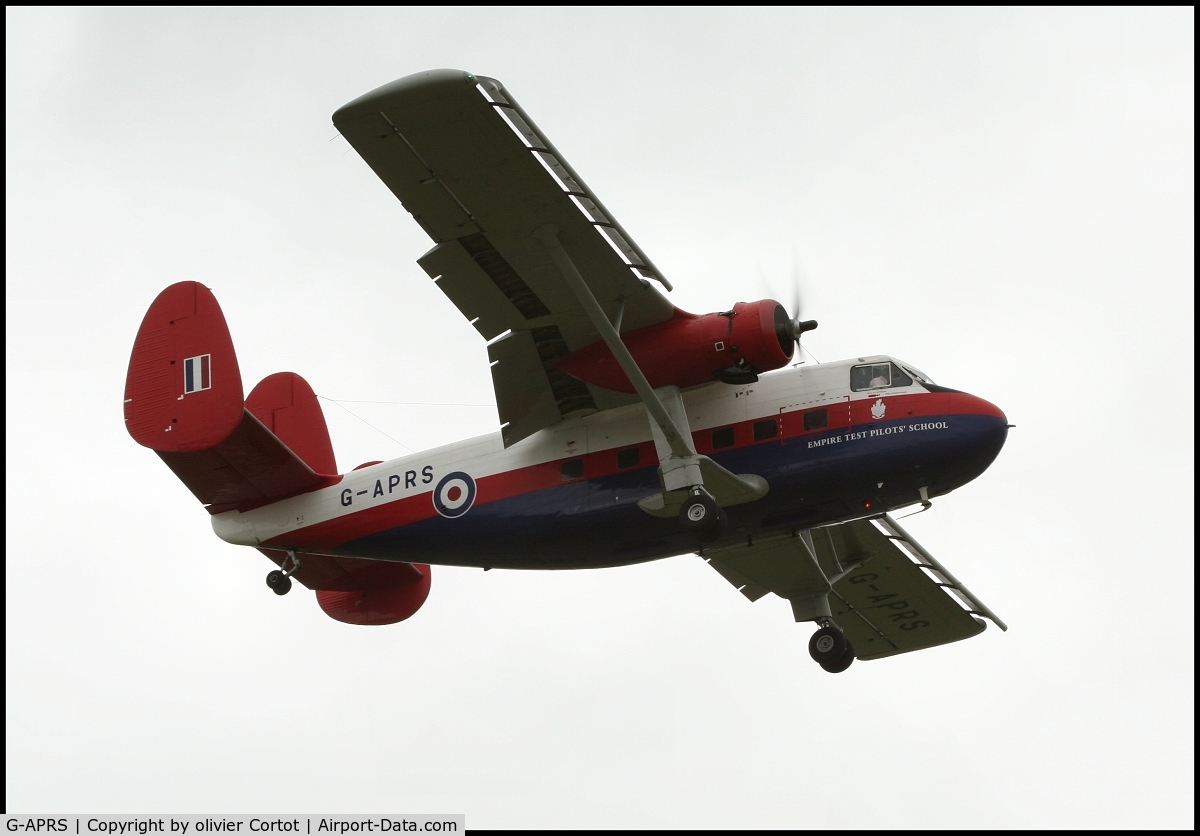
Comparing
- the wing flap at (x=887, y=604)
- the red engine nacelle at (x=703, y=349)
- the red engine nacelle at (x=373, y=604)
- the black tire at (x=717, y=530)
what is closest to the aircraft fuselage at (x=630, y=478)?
the black tire at (x=717, y=530)

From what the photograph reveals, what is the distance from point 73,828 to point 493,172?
37.9 feet

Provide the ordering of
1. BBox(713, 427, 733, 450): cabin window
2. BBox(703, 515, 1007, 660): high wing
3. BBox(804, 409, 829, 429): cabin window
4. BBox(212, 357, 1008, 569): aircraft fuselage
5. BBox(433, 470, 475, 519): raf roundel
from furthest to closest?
BBox(703, 515, 1007, 660): high wing
BBox(433, 470, 475, 519): raf roundel
BBox(713, 427, 733, 450): cabin window
BBox(804, 409, 829, 429): cabin window
BBox(212, 357, 1008, 569): aircraft fuselage

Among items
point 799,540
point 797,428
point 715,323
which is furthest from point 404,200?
point 799,540

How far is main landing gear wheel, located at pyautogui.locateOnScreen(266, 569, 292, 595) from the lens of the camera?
825 inches

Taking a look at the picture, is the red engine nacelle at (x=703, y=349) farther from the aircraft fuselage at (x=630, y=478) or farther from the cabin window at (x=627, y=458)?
the cabin window at (x=627, y=458)

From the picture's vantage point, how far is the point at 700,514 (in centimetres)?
1894

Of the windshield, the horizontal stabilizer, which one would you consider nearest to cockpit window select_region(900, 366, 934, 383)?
the windshield

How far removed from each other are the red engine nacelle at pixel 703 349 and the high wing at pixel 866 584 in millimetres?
3622

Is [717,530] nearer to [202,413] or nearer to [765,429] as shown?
[765,429]

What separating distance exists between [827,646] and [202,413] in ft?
31.9

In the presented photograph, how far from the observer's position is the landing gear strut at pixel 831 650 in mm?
22031

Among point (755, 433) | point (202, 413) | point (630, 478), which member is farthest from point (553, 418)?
point (202, 413)

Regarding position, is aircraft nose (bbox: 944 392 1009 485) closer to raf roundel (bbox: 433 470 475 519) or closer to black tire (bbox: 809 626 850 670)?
black tire (bbox: 809 626 850 670)

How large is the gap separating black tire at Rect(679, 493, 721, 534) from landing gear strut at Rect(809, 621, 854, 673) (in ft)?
13.8
